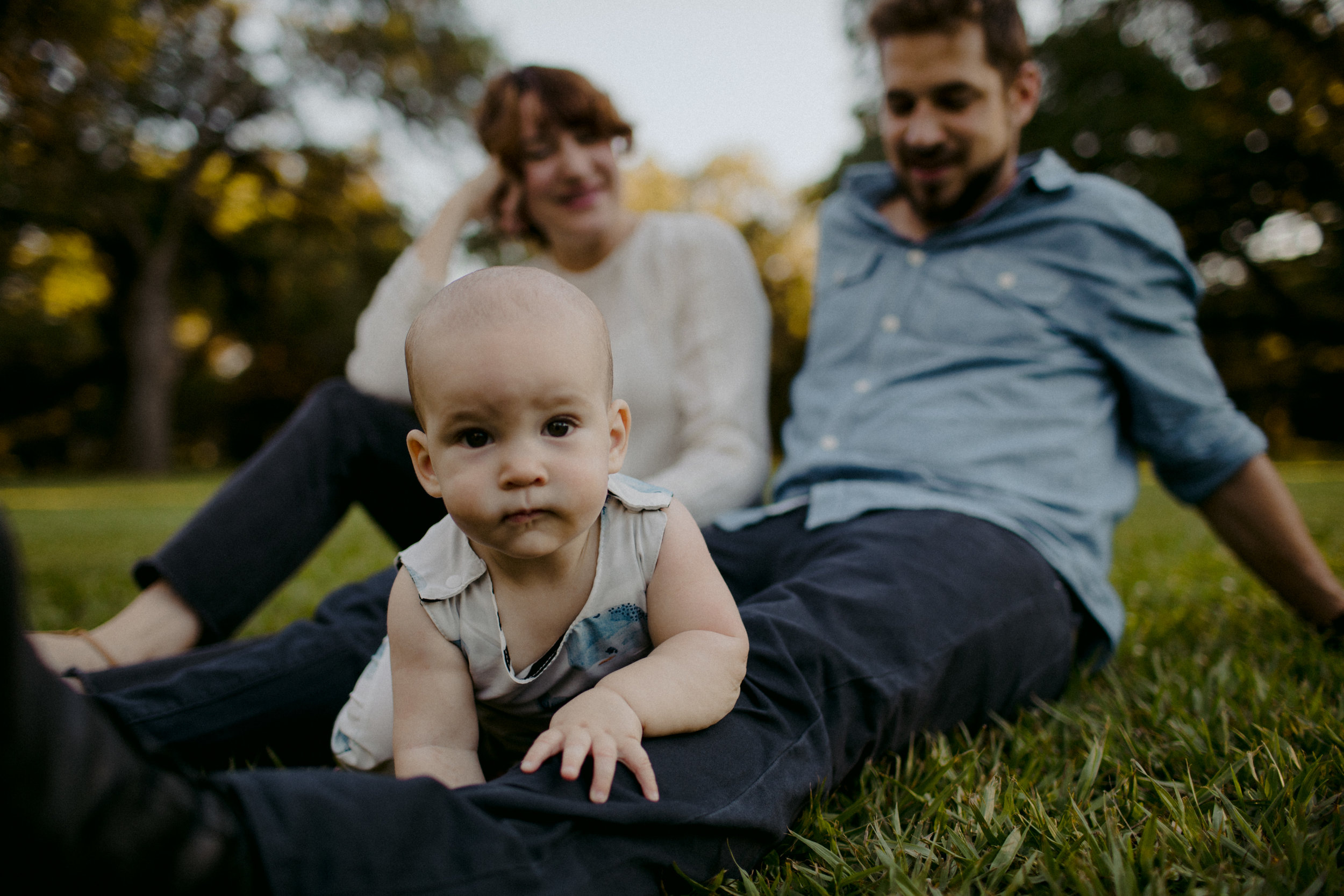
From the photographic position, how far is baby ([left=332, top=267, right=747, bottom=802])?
4.02 feet

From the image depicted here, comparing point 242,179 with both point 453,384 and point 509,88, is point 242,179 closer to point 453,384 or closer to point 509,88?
point 509,88

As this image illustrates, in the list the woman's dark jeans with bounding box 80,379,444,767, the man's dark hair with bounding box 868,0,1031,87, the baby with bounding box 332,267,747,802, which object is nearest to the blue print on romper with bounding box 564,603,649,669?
the baby with bounding box 332,267,747,802

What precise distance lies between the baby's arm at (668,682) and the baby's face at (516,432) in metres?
0.21

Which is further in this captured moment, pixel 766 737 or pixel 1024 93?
pixel 1024 93

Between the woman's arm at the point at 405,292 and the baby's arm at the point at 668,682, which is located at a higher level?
the woman's arm at the point at 405,292

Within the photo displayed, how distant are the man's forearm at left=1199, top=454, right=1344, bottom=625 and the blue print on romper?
1.69m

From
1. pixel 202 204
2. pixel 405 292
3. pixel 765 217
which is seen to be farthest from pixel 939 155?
pixel 765 217

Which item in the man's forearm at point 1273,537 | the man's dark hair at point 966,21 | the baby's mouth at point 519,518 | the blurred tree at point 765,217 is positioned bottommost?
the blurred tree at point 765,217

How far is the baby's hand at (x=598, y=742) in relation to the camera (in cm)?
117

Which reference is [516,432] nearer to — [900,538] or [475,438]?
→ [475,438]

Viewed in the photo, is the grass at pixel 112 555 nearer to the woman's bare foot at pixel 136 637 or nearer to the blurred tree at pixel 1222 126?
the woman's bare foot at pixel 136 637

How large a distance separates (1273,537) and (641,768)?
1.89m

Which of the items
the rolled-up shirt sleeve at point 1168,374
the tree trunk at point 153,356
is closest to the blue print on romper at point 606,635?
the rolled-up shirt sleeve at point 1168,374

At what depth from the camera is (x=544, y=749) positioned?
3.89 feet
